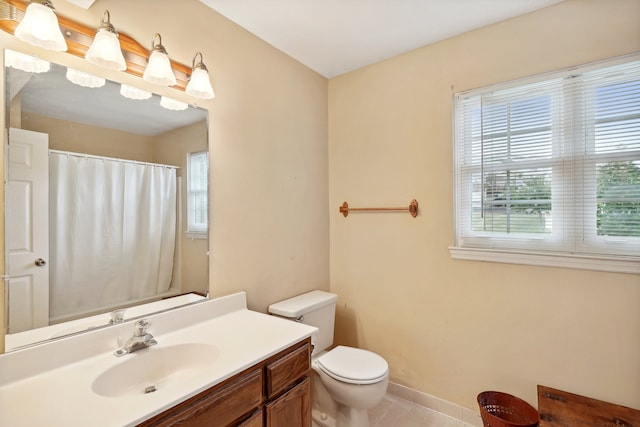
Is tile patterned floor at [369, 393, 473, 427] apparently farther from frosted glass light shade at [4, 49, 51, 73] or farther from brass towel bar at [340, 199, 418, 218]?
frosted glass light shade at [4, 49, 51, 73]

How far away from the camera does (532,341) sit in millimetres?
1681

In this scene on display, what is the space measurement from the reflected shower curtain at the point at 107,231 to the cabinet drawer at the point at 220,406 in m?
0.61

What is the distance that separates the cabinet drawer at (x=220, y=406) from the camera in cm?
89

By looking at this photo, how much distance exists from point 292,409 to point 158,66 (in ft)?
5.24

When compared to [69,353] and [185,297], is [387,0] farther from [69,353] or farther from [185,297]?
[69,353]

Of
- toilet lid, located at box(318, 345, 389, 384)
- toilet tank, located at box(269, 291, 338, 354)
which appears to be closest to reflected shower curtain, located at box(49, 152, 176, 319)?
toilet tank, located at box(269, 291, 338, 354)

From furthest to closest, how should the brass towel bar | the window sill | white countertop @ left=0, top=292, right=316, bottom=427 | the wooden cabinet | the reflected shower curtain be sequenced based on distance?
1. the brass towel bar
2. the window sill
3. the reflected shower curtain
4. the wooden cabinet
5. white countertop @ left=0, top=292, right=316, bottom=427

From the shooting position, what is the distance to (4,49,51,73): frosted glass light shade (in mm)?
1018

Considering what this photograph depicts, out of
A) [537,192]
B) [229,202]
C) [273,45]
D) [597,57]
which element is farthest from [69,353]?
[597,57]

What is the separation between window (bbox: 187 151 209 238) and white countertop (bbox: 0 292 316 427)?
390mm

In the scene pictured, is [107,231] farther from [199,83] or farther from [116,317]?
[199,83]

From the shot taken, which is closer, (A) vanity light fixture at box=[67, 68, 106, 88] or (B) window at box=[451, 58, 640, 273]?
(A) vanity light fixture at box=[67, 68, 106, 88]

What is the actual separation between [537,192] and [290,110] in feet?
5.33

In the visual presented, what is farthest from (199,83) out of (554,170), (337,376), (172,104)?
(554,170)
